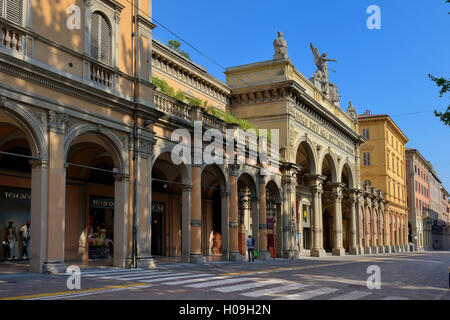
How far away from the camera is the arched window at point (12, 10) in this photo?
14.1 metres

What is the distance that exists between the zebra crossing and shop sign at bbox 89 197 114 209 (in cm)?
706

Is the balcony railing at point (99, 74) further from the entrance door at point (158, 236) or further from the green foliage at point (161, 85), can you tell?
the entrance door at point (158, 236)

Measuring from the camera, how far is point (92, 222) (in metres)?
22.7

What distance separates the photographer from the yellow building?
64.1 m

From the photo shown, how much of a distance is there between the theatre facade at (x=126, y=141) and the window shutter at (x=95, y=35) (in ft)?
0.18

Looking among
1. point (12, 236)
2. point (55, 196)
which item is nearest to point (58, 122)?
point (55, 196)

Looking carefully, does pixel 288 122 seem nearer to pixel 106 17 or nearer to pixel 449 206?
pixel 106 17

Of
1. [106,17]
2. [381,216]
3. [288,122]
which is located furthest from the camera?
[381,216]

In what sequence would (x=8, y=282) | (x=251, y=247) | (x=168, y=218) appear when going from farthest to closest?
1. (x=168, y=218)
2. (x=251, y=247)
3. (x=8, y=282)

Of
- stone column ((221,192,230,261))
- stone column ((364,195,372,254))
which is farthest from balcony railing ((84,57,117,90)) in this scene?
stone column ((364,195,372,254))

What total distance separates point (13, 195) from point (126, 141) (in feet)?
16.9

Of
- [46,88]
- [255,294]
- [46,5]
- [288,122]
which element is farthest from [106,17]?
[288,122]
